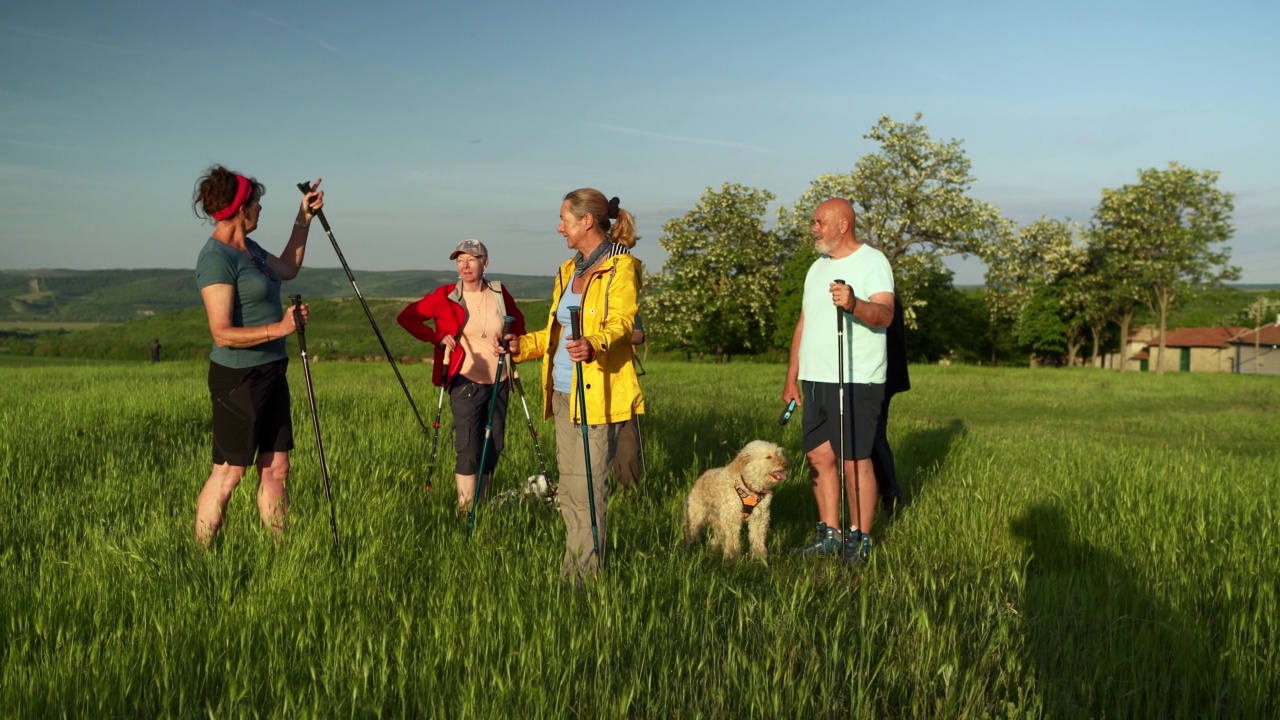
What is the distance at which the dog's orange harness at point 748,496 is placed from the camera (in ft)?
18.3

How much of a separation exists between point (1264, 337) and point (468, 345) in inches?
3870

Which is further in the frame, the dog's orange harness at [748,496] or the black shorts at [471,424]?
the black shorts at [471,424]

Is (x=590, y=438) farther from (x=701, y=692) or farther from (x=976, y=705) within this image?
(x=976, y=705)

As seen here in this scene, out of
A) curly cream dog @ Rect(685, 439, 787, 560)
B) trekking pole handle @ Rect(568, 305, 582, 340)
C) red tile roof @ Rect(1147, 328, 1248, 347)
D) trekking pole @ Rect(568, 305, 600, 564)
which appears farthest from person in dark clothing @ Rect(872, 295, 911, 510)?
red tile roof @ Rect(1147, 328, 1248, 347)

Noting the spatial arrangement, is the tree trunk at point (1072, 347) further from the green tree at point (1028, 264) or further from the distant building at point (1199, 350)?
the distant building at point (1199, 350)

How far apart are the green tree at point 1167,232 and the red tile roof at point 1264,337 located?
143ft

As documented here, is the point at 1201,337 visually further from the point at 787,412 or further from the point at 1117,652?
the point at 1117,652

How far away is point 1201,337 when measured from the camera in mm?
94125

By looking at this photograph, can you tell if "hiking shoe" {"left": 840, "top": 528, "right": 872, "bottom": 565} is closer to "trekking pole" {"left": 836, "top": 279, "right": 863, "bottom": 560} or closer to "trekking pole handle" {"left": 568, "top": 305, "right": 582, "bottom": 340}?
"trekking pole" {"left": 836, "top": 279, "right": 863, "bottom": 560}

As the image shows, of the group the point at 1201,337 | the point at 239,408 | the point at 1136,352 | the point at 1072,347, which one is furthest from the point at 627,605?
the point at 1201,337

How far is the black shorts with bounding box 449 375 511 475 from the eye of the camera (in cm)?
710

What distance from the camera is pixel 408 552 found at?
5.10 m

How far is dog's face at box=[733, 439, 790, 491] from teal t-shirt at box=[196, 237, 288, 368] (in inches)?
116

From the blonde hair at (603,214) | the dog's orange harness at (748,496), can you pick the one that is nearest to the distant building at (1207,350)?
the dog's orange harness at (748,496)
